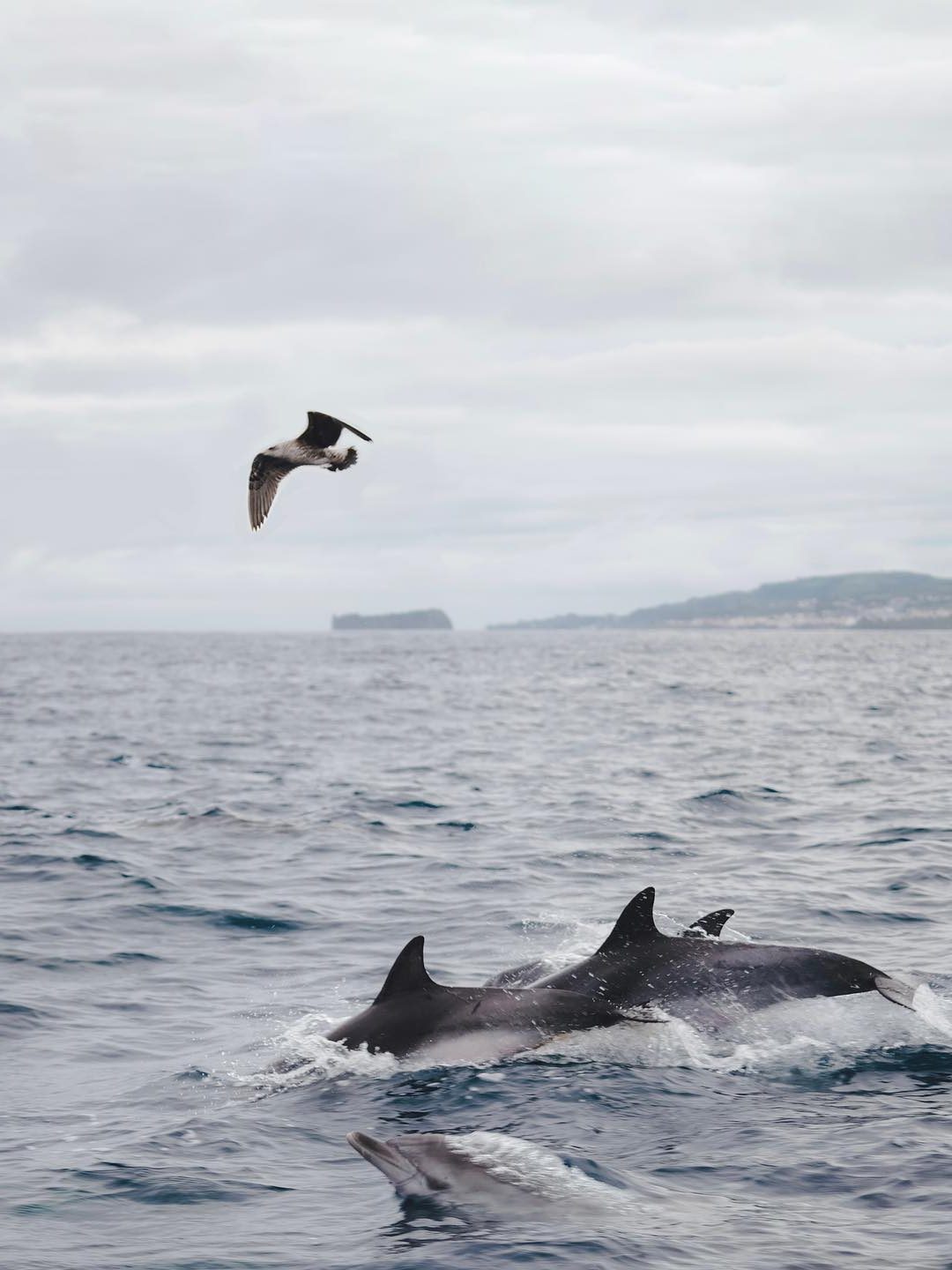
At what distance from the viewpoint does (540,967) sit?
519 inches

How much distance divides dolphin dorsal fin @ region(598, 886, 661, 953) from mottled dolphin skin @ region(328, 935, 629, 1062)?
0.45 metres

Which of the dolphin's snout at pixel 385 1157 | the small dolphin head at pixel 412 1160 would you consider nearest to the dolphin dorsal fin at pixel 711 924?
the small dolphin head at pixel 412 1160

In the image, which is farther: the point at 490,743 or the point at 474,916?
the point at 490,743

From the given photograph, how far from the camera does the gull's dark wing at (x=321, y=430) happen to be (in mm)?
13555

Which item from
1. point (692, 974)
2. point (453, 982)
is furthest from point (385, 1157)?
point (453, 982)

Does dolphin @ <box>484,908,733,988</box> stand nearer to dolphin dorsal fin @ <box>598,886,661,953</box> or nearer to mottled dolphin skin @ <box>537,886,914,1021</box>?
mottled dolphin skin @ <box>537,886,914,1021</box>

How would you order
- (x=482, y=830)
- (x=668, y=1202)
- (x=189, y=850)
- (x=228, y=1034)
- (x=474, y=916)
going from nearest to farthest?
(x=668, y=1202)
(x=228, y=1034)
(x=474, y=916)
(x=189, y=850)
(x=482, y=830)

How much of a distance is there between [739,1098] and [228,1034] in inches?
176

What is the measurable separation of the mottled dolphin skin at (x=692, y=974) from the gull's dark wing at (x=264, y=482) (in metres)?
5.22

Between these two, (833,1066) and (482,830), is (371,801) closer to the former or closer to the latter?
(482,830)

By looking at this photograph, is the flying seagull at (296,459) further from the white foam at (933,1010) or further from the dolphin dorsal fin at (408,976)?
the white foam at (933,1010)

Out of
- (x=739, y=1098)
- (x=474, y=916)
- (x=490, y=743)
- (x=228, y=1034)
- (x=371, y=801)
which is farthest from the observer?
(x=490, y=743)

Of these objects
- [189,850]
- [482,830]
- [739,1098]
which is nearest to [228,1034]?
[739,1098]

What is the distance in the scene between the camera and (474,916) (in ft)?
57.6
